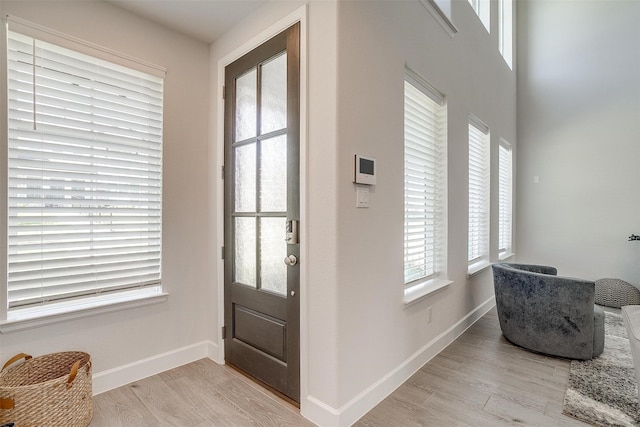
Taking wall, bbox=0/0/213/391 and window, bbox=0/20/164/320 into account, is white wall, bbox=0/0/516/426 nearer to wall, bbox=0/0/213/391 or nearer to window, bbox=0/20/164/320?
wall, bbox=0/0/213/391

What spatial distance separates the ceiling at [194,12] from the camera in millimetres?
2227

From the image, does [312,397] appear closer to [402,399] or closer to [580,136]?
[402,399]

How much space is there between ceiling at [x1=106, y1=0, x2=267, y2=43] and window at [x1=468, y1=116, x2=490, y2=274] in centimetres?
266

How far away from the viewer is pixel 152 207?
243 cm

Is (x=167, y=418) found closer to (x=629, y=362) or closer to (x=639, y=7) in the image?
(x=629, y=362)

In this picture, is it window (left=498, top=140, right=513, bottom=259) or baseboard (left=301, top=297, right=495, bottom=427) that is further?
window (left=498, top=140, right=513, bottom=259)

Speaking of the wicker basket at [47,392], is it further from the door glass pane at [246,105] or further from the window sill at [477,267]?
the window sill at [477,267]

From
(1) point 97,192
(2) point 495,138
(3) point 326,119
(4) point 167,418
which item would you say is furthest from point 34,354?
(2) point 495,138

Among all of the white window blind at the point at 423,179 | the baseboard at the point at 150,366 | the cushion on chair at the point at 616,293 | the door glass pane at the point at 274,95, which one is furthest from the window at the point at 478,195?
the baseboard at the point at 150,366

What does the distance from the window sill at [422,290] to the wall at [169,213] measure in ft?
5.43

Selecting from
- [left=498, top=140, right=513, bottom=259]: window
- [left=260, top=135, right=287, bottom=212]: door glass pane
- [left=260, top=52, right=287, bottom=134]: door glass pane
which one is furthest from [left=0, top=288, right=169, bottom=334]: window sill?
[left=498, top=140, right=513, bottom=259]: window

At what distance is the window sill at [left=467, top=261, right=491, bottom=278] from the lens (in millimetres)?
3476

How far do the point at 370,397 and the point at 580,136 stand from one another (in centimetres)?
547

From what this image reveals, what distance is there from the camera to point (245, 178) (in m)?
2.45
